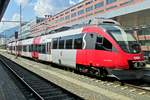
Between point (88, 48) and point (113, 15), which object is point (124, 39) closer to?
point (88, 48)

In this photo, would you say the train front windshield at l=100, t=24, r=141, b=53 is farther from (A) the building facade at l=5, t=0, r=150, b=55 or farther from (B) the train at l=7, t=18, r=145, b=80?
(A) the building facade at l=5, t=0, r=150, b=55

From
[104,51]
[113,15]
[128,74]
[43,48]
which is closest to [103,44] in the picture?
[104,51]

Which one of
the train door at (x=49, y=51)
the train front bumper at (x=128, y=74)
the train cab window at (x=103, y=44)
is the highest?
the train cab window at (x=103, y=44)

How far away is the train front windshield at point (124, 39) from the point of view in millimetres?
15789

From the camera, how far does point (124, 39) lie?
52.9ft

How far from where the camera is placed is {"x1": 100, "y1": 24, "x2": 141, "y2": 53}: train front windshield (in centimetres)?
1579

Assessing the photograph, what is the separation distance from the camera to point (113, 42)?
52.4ft

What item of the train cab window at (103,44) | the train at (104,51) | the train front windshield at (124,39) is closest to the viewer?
the train at (104,51)

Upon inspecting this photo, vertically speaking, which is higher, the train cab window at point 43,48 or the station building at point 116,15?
the station building at point 116,15

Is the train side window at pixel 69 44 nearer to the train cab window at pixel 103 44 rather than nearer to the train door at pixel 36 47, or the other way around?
the train cab window at pixel 103 44

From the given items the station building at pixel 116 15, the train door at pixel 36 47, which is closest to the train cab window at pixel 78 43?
the station building at pixel 116 15

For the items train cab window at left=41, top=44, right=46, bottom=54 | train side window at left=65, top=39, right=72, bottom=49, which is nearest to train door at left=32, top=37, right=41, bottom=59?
train cab window at left=41, top=44, right=46, bottom=54

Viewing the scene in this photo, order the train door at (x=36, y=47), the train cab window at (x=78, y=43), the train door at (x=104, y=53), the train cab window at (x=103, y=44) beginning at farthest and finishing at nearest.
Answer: the train door at (x=36, y=47)
the train cab window at (x=78, y=43)
the train cab window at (x=103, y=44)
the train door at (x=104, y=53)

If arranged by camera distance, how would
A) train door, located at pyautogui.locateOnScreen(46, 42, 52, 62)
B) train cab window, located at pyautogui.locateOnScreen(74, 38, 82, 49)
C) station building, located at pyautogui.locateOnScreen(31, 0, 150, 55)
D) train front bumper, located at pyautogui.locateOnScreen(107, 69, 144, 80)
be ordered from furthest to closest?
station building, located at pyautogui.locateOnScreen(31, 0, 150, 55), train door, located at pyautogui.locateOnScreen(46, 42, 52, 62), train cab window, located at pyautogui.locateOnScreen(74, 38, 82, 49), train front bumper, located at pyautogui.locateOnScreen(107, 69, 144, 80)
